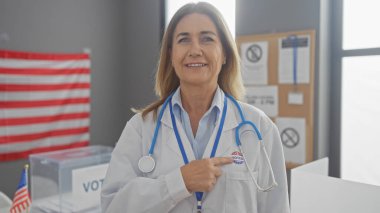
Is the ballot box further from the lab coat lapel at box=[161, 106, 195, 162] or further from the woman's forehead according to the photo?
the woman's forehead

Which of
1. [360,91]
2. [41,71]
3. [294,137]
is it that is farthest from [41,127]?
[360,91]

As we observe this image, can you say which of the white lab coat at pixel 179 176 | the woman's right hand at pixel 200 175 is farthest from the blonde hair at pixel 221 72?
the woman's right hand at pixel 200 175

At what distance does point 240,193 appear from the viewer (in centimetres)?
99

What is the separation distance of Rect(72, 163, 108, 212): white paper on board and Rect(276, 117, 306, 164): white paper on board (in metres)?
1.22

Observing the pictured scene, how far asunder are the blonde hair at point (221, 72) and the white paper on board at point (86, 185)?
78 centimetres

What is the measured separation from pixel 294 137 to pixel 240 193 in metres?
1.44

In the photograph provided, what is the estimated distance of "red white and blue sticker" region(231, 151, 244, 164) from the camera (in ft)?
3.27

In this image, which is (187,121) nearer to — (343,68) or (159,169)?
(159,169)

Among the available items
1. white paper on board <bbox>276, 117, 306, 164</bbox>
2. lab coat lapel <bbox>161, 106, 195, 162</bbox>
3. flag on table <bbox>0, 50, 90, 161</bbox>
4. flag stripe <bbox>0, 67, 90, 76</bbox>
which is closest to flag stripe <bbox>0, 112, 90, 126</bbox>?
flag on table <bbox>0, 50, 90, 161</bbox>

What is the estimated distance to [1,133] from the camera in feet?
8.95

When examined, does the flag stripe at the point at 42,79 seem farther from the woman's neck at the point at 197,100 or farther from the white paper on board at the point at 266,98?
the woman's neck at the point at 197,100

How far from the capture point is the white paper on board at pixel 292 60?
2217mm

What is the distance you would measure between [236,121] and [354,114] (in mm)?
1524

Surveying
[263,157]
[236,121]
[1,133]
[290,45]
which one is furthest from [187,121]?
[1,133]
